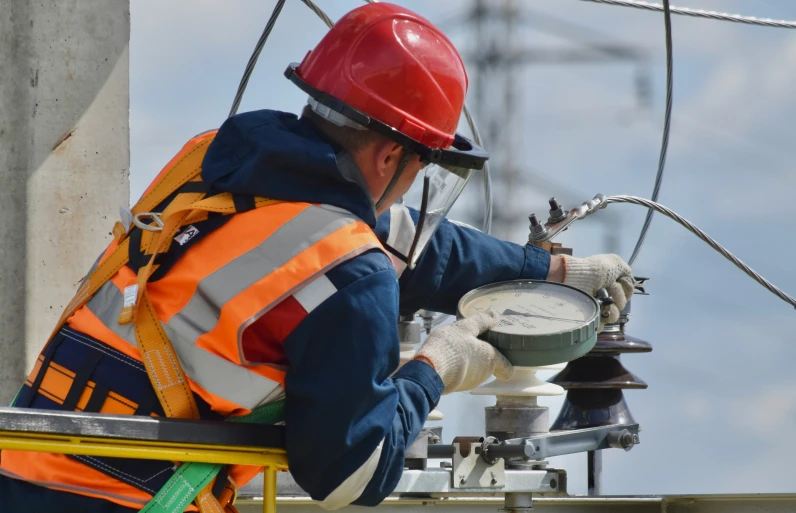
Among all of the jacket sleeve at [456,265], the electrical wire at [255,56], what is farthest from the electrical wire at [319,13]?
the jacket sleeve at [456,265]

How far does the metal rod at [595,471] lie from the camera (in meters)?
3.67

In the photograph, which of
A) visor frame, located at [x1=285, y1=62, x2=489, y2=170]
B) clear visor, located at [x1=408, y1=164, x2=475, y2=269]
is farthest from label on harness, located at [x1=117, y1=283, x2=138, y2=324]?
clear visor, located at [x1=408, y1=164, x2=475, y2=269]

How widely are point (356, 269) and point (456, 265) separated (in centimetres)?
105

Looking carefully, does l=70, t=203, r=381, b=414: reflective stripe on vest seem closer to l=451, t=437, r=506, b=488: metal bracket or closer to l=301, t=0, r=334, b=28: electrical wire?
l=451, t=437, r=506, b=488: metal bracket

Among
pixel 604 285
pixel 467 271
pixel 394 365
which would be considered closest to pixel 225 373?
pixel 394 365

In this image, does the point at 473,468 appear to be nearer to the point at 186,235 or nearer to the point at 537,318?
the point at 537,318

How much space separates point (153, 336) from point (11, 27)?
1.76 m

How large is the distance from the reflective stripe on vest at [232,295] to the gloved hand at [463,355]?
0.48 meters

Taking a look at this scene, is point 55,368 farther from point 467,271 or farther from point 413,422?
point 467,271

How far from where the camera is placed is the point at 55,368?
6.86ft

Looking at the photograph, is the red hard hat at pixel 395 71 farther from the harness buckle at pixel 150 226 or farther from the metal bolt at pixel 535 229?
the metal bolt at pixel 535 229

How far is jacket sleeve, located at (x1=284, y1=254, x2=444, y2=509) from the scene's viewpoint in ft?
6.52

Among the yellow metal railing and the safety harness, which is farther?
the safety harness

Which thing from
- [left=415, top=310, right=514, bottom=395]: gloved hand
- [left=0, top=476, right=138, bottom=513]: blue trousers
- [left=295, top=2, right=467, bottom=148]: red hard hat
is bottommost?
[left=0, top=476, right=138, bottom=513]: blue trousers
